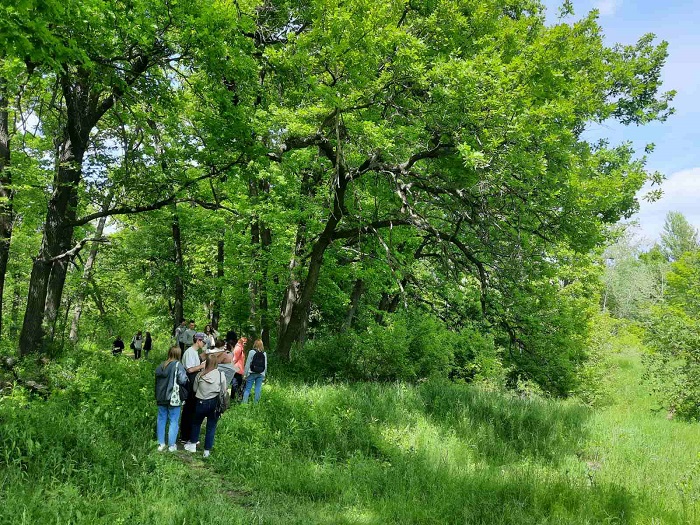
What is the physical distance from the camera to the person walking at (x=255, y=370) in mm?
9539

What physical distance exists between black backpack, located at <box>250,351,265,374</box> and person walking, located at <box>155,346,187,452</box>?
8.09 feet

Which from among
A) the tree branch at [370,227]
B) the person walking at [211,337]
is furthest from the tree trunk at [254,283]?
the tree branch at [370,227]

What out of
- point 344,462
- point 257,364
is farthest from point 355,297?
point 344,462

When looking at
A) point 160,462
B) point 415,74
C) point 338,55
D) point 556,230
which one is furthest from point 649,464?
point 338,55

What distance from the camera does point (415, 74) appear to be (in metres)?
10.9

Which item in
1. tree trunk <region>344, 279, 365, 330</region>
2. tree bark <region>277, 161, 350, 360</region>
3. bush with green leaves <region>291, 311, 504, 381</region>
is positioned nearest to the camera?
bush with green leaves <region>291, 311, 504, 381</region>

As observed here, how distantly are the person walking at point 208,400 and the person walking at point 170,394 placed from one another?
0.25 meters

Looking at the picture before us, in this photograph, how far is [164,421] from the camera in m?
7.05

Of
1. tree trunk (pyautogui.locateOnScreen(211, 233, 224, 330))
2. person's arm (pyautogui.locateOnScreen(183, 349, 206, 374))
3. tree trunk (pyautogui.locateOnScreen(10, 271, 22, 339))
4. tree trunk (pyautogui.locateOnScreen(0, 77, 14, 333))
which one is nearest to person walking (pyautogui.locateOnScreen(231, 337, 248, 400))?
person's arm (pyautogui.locateOnScreen(183, 349, 206, 374))

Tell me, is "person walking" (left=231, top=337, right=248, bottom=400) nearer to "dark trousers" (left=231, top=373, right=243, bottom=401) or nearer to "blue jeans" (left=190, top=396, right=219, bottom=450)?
"dark trousers" (left=231, top=373, right=243, bottom=401)

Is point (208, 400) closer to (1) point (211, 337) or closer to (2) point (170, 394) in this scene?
(2) point (170, 394)

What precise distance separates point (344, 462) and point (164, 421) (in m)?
2.85

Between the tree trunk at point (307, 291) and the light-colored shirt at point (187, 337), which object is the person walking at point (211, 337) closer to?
the light-colored shirt at point (187, 337)

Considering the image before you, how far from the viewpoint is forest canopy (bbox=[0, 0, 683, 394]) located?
31.7 feet
